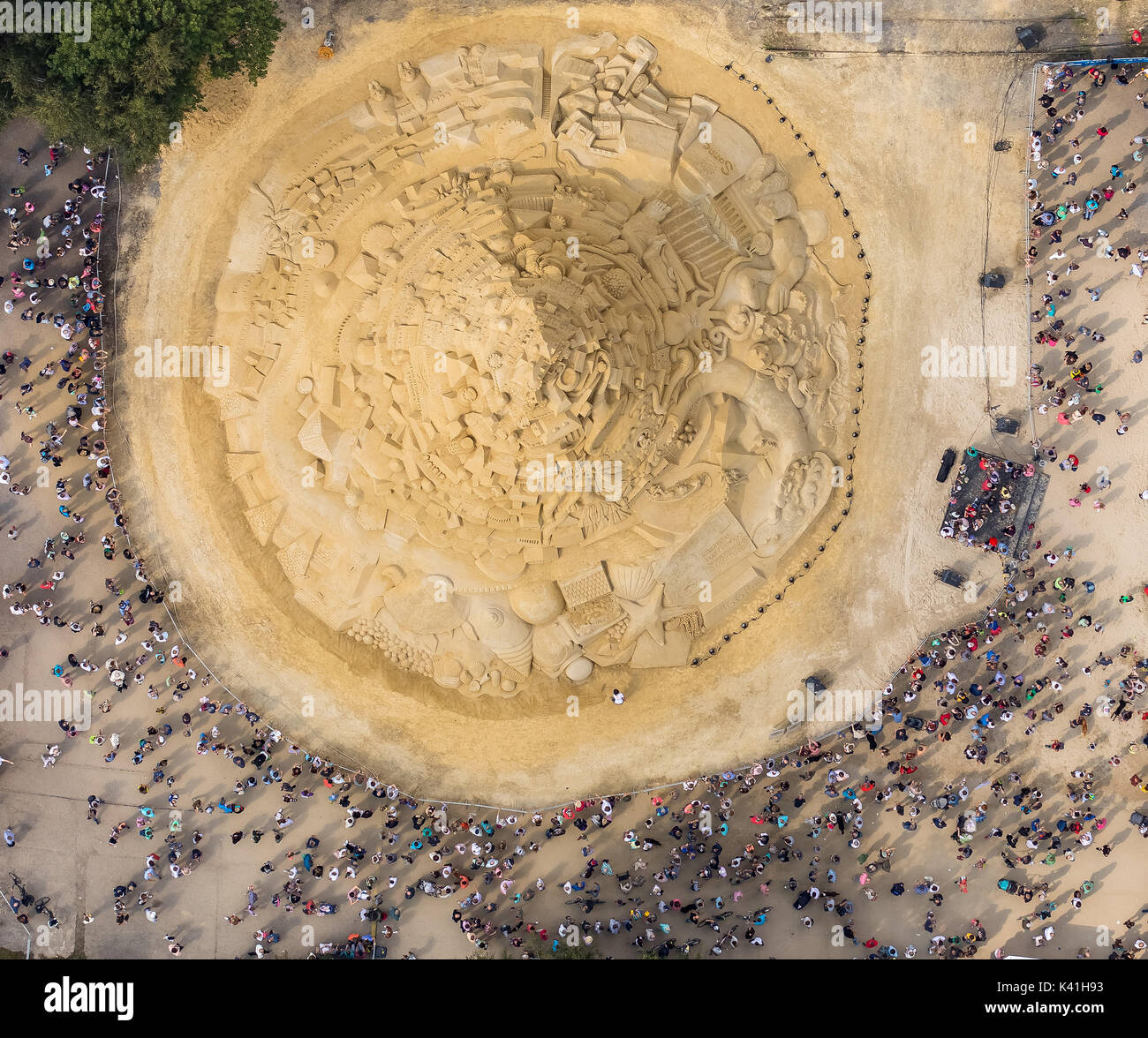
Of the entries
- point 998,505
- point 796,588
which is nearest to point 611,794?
point 796,588

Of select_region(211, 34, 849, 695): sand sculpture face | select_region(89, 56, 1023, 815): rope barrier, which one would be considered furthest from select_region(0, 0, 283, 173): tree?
select_region(211, 34, 849, 695): sand sculpture face

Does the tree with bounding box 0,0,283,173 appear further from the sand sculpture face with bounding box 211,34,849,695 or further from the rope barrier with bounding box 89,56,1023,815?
the sand sculpture face with bounding box 211,34,849,695

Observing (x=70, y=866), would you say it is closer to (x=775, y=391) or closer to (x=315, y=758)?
(x=315, y=758)

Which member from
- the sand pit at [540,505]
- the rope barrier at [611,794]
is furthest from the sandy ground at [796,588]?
the rope barrier at [611,794]

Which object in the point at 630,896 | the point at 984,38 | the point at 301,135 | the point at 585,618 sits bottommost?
the point at 630,896

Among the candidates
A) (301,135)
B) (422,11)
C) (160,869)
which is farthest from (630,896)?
(422,11)

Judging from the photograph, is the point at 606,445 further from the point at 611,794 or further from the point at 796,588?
the point at 611,794
